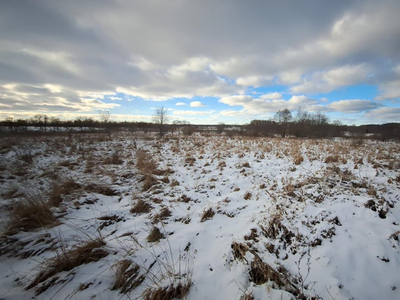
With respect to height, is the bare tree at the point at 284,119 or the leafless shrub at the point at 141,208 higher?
the bare tree at the point at 284,119

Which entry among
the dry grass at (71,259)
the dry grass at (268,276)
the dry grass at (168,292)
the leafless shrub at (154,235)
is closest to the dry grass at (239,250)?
the dry grass at (268,276)

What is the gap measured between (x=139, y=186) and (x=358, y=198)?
601 centimetres

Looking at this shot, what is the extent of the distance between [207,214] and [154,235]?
1242mm

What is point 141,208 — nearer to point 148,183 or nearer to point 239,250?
point 148,183

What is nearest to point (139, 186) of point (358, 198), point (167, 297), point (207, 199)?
point (207, 199)

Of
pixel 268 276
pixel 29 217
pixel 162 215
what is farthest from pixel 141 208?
pixel 268 276

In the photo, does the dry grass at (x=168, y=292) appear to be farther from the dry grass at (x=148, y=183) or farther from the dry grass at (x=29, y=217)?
the dry grass at (x=148, y=183)

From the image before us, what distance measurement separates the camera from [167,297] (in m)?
1.85

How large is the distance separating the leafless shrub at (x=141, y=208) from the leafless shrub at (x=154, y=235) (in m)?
1.01

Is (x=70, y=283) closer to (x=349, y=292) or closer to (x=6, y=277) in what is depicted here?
(x=6, y=277)

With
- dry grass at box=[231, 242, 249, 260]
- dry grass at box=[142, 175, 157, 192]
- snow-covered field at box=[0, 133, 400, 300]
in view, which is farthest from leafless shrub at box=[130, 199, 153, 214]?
dry grass at box=[231, 242, 249, 260]

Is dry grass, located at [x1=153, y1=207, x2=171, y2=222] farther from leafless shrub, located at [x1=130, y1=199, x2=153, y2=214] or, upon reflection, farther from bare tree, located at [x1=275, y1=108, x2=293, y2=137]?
bare tree, located at [x1=275, y1=108, x2=293, y2=137]

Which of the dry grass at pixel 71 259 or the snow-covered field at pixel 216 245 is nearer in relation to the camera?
the snow-covered field at pixel 216 245

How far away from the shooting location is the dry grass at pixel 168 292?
6.01 feet
